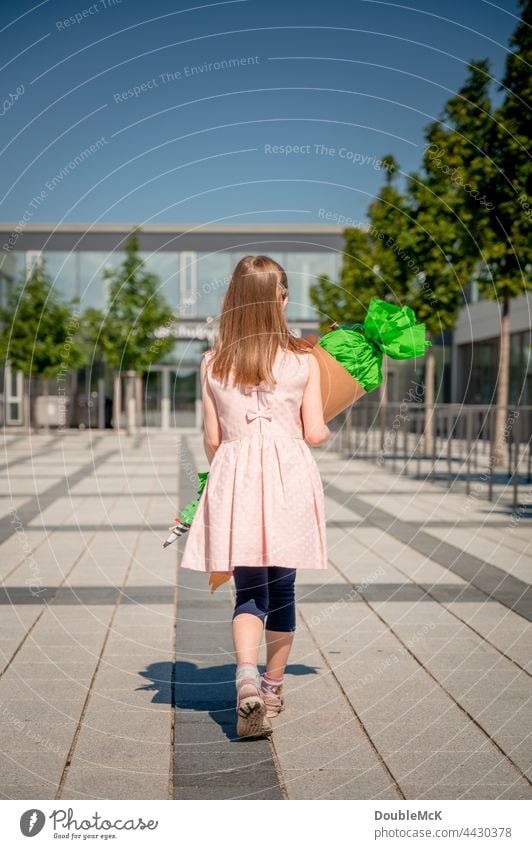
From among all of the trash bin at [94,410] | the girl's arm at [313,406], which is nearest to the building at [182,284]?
the trash bin at [94,410]

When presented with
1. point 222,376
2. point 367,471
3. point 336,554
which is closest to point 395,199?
point 367,471

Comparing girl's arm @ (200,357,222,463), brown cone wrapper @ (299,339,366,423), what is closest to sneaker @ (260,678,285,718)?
girl's arm @ (200,357,222,463)

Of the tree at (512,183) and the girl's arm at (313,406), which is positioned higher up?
the tree at (512,183)

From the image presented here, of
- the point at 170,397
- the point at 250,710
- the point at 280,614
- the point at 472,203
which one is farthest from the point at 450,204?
the point at 170,397

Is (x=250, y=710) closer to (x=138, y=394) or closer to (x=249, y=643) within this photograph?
(x=249, y=643)

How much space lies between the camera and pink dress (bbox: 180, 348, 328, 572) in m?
4.18

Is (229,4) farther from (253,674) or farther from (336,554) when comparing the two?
(336,554)

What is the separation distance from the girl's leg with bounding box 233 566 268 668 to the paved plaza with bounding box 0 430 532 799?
33 cm

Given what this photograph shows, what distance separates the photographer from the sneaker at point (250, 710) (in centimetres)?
407

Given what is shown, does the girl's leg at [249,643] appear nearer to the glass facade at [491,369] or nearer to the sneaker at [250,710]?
the sneaker at [250,710]
